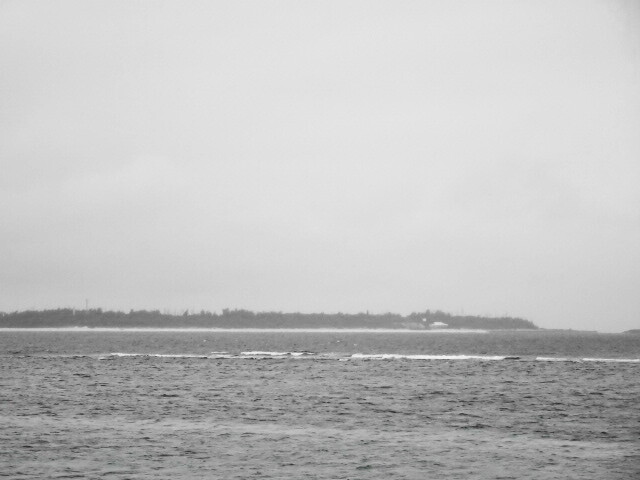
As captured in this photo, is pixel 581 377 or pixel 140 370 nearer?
pixel 581 377

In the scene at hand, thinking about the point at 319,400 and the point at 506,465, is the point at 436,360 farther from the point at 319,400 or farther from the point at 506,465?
the point at 506,465

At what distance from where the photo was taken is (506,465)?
31.0 m

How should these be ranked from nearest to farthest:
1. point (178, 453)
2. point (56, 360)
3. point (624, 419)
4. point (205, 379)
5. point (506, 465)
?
point (506, 465), point (178, 453), point (624, 419), point (205, 379), point (56, 360)

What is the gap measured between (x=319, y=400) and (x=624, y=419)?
2072 cm

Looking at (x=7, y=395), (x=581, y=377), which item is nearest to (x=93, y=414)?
(x=7, y=395)

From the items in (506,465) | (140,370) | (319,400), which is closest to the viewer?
(506,465)

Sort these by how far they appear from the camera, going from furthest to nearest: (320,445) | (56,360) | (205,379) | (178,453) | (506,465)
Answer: (56,360), (205,379), (320,445), (178,453), (506,465)

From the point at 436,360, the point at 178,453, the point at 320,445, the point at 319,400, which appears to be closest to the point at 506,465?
the point at 320,445

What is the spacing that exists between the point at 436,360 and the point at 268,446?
74.3m

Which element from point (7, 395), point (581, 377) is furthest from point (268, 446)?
point (581, 377)

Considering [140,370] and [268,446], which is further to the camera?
[140,370]

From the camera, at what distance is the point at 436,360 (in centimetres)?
10644

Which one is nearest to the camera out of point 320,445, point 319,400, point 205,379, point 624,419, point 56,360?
point 320,445

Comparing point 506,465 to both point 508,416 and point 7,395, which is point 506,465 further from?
point 7,395
